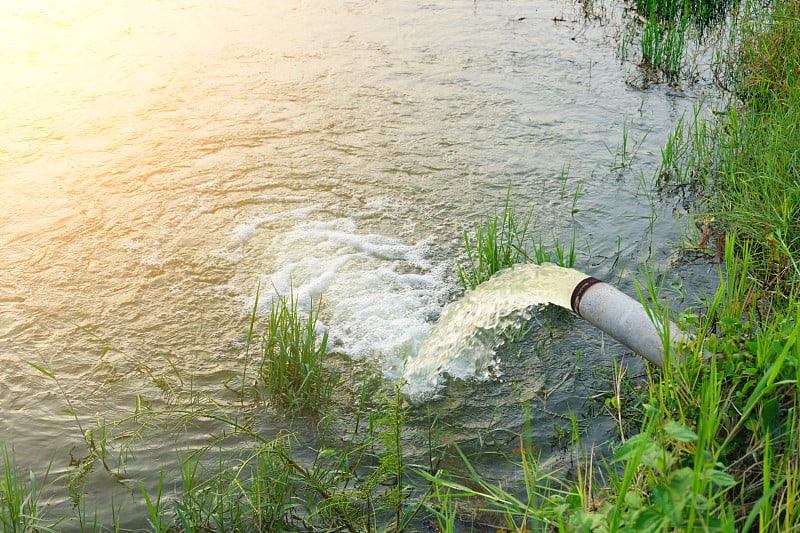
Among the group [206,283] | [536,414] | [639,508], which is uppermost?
[639,508]

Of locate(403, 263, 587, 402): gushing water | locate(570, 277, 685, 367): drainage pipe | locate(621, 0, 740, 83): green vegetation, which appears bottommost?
locate(403, 263, 587, 402): gushing water

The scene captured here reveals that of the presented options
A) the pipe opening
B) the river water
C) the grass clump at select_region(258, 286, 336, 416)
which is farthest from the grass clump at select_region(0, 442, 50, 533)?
the pipe opening

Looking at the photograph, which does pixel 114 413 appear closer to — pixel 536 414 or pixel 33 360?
pixel 33 360

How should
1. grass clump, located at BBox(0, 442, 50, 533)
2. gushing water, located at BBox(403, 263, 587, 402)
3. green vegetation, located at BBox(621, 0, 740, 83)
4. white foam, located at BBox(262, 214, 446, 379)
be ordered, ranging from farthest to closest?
green vegetation, located at BBox(621, 0, 740, 83) < white foam, located at BBox(262, 214, 446, 379) < gushing water, located at BBox(403, 263, 587, 402) < grass clump, located at BBox(0, 442, 50, 533)

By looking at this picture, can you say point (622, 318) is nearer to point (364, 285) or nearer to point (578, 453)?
point (578, 453)

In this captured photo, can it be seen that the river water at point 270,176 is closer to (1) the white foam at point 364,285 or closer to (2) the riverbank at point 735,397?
(1) the white foam at point 364,285

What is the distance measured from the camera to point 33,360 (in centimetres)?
384

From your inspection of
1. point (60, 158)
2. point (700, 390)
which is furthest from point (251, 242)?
point (700, 390)

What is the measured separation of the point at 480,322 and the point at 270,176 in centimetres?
257

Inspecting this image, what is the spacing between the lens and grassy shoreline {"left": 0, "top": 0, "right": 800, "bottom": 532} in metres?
1.98

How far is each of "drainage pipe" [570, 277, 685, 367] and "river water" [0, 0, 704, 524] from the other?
2.27 ft

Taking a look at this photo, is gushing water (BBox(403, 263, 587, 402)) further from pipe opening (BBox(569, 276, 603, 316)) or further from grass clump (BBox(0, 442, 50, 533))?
grass clump (BBox(0, 442, 50, 533))

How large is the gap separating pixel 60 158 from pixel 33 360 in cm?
262

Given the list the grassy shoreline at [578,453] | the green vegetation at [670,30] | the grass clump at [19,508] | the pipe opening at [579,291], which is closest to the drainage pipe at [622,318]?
the pipe opening at [579,291]
